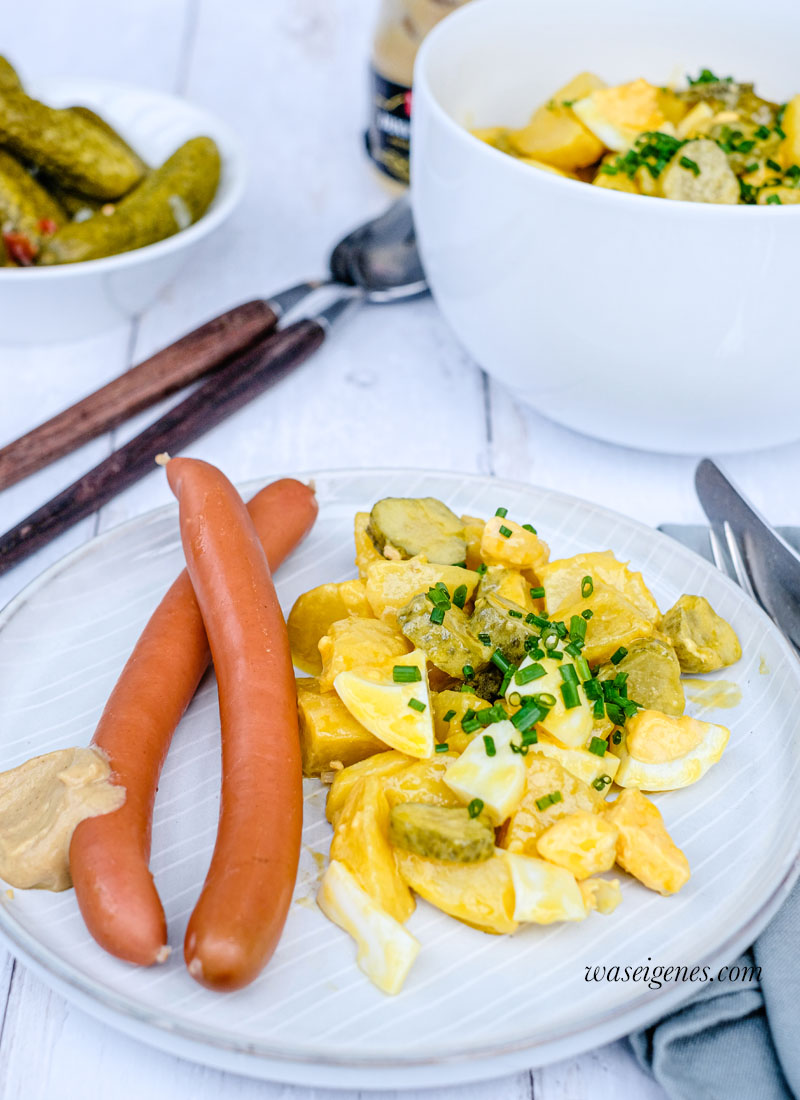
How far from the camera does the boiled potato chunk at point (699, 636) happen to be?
168 cm

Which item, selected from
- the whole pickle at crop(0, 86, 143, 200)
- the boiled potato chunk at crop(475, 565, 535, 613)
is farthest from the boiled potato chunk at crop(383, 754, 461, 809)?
the whole pickle at crop(0, 86, 143, 200)

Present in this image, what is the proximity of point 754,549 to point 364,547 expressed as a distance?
707 millimetres

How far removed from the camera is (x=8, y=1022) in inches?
52.8

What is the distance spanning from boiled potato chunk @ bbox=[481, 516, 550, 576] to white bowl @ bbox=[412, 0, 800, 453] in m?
0.52

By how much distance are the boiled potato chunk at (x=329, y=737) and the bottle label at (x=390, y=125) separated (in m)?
1.95

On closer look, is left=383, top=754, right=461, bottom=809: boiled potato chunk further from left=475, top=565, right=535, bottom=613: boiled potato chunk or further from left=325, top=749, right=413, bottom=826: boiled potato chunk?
left=475, top=565, right=535, bottom=613: boiled potato chunk

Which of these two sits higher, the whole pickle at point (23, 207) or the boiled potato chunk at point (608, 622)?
the whole pickle at point (23, 207)

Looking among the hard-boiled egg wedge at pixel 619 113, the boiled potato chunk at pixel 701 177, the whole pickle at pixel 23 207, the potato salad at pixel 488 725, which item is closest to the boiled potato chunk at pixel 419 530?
the potato salad at pixel 488 725

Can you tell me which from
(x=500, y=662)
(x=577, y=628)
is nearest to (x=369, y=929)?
(x=500, y=662)

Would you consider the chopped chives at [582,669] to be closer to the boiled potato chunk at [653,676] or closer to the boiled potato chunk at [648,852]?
the boiled potato chunk at [653,676]

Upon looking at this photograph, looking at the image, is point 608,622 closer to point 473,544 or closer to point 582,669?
point 582,669

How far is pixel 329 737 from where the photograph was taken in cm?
151

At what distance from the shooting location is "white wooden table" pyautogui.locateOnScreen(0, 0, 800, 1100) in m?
1.32

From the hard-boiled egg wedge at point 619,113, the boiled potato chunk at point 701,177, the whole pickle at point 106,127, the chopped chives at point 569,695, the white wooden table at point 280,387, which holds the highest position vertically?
the hard-boiled egg wedge at point 619,113
